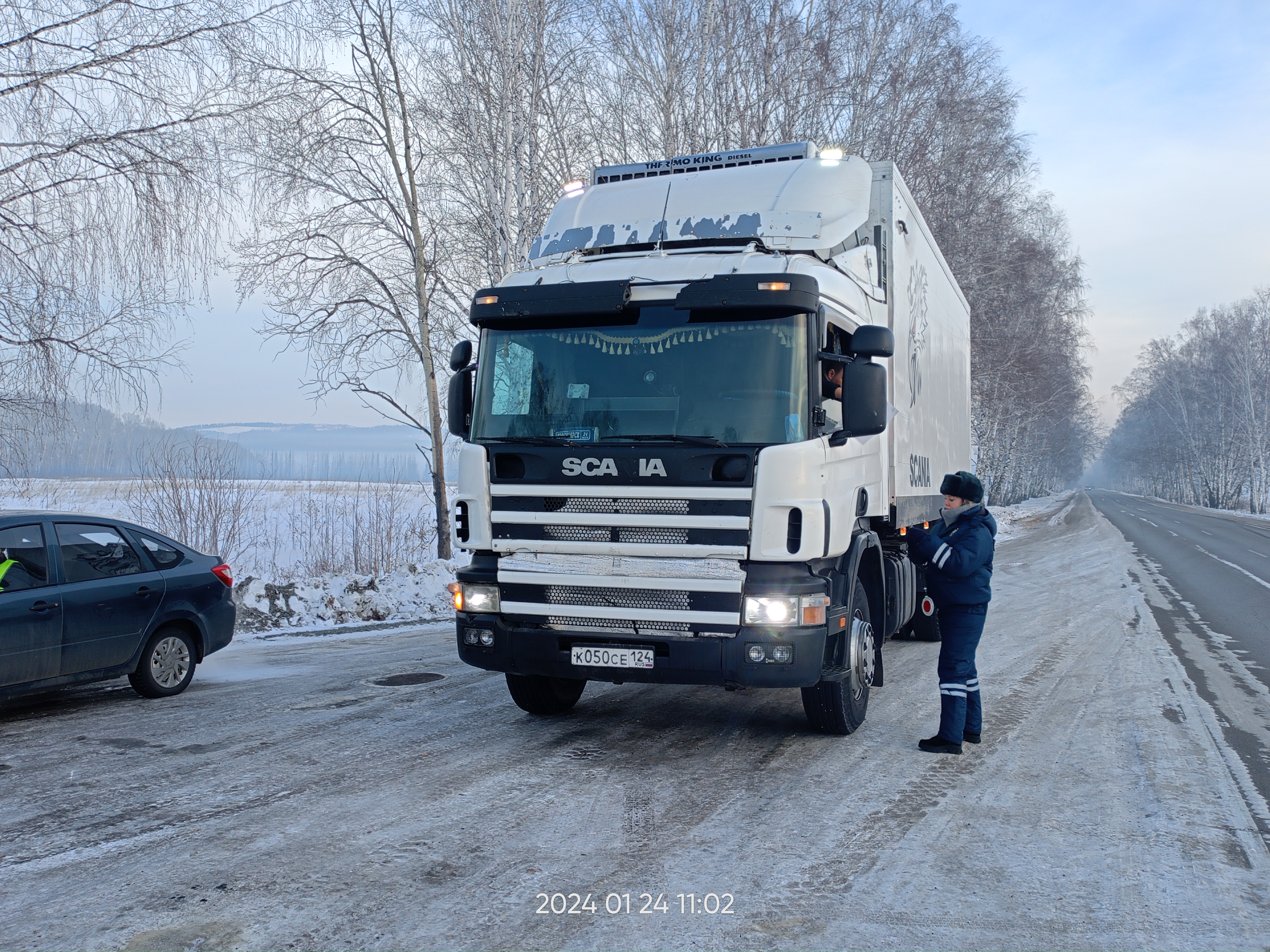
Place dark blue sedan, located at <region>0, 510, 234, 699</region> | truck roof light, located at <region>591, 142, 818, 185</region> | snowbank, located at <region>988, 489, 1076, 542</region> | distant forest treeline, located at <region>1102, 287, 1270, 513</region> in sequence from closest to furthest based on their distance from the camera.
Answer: dark blue sedan, located at <region>0, 510, 234, 699</region>
truck roof light, located at <region>591, 142, 818, 185</region>
snowbank, located at <region>988, 489, 1076, 542</region>
distant forest treeline, located at <region>1102, 287, 1270, 513</region>

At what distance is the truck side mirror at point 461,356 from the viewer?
20.4 feet

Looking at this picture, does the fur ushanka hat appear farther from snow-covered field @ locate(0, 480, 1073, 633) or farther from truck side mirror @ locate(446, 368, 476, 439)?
snow-covered field @ locate(0, 480, 1073, 633)

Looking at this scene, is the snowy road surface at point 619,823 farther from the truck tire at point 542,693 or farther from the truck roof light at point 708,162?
the truck roof light at point 708,162

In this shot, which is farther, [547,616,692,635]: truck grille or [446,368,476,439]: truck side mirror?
[446,368,476,439]: truck side mirror

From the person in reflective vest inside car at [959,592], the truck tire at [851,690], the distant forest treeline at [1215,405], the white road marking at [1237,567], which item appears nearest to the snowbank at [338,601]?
the truck tire at [851,690]

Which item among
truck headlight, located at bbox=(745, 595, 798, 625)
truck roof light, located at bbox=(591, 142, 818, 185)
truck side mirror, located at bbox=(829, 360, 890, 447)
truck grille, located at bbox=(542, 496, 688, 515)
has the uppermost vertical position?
truck roof light, located at bbox=(591, 142, 818, 185)

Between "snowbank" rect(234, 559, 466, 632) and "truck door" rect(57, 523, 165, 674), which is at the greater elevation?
"truck door" rect(57, 523, 165, 674)

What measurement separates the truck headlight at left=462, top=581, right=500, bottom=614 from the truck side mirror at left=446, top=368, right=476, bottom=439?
104 cm

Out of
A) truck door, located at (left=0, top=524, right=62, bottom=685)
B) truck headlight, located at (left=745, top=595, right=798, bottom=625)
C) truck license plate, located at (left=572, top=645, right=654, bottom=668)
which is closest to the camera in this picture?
truck headlight, located at (left=745, top=595, right=798, bottom=625)

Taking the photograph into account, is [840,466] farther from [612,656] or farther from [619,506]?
[612,656]

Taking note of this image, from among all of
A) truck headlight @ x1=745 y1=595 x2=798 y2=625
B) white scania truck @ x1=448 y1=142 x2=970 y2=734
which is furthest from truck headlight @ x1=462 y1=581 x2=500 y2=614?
truck headlight @ x1=745 y1=595 x2=798 y2=625

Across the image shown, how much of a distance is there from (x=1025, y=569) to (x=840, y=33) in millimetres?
13416

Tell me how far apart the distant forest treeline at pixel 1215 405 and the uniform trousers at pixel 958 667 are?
62.2 meters

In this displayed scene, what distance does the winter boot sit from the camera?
5930 mm
